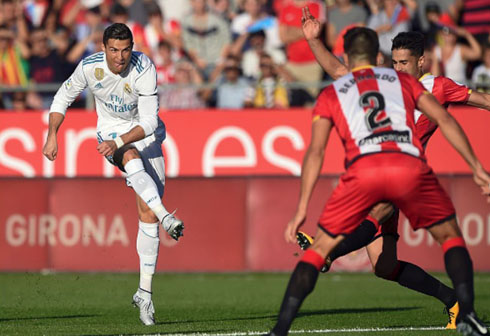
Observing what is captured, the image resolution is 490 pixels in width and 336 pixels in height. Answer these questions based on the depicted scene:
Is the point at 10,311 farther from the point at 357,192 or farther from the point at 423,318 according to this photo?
the point at 357,192

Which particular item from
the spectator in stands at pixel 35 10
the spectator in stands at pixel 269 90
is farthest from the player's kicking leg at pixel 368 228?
the spectator in stands at pixel 35 10

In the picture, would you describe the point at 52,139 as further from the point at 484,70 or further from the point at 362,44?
the point at 484,70

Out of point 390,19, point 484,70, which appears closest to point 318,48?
point 390,19

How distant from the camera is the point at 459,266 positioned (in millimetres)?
7305

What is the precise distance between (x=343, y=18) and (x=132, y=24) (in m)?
3.82

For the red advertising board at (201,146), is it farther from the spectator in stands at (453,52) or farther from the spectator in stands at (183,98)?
the spectator in stands at (453,52)

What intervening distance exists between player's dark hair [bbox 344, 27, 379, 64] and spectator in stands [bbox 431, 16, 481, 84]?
10.4m

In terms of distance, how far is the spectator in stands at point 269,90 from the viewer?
56.6ft

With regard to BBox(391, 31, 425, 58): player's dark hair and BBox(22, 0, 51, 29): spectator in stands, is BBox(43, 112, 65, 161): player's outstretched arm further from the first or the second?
BBox(22, 0, 51, 29): spectator in stands

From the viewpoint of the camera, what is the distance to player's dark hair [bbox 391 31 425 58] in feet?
29.8

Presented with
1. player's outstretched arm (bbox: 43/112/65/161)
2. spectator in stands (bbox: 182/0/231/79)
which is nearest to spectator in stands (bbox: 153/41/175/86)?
spectator in stands (bbox: 182/0/231/79)

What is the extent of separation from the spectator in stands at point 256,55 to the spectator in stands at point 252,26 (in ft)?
0.41

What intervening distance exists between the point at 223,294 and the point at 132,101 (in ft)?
12.8

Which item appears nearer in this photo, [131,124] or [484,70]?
[131,124]
